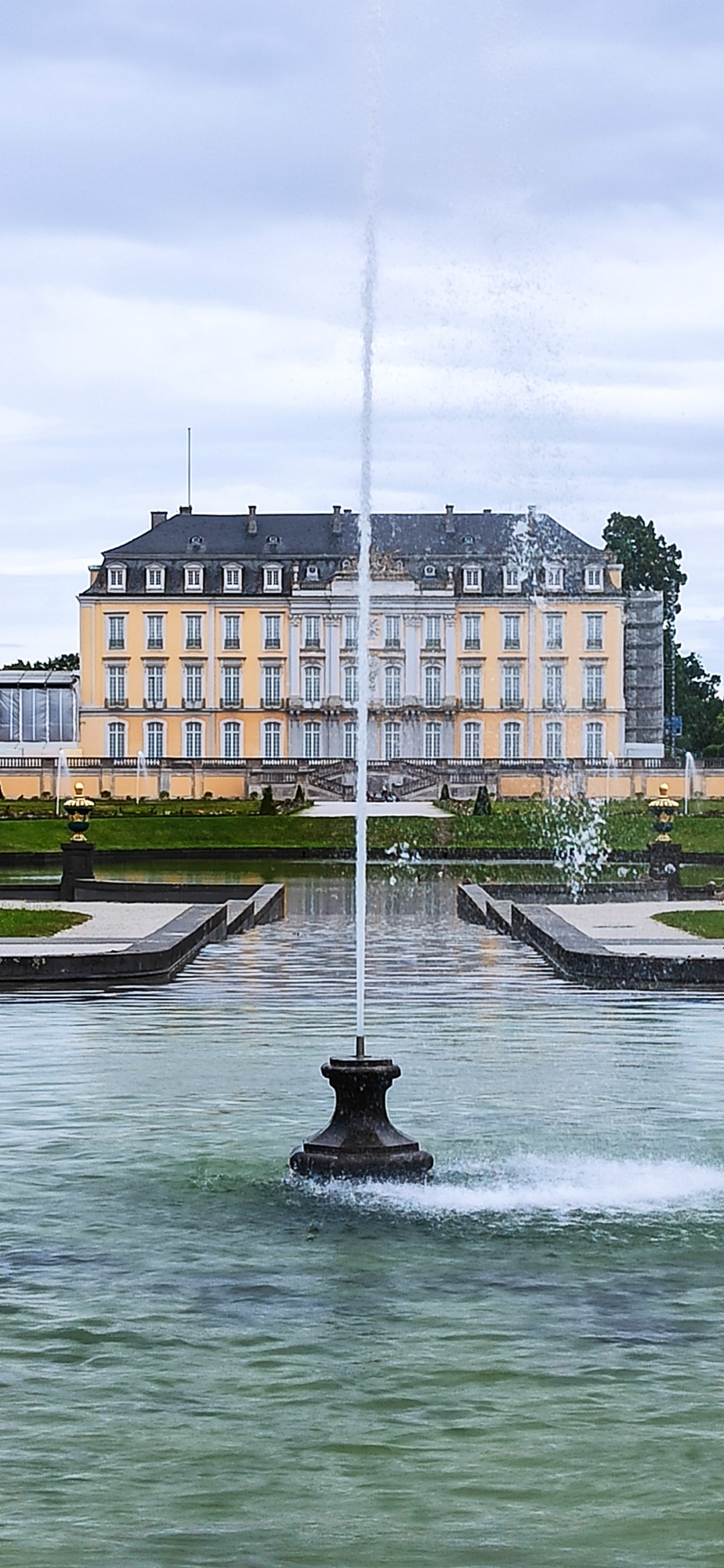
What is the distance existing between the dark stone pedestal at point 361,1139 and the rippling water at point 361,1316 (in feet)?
0.46

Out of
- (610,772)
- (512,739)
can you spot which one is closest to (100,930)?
(610,772)

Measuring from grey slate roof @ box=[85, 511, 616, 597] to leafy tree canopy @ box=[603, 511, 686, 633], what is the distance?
331 cm

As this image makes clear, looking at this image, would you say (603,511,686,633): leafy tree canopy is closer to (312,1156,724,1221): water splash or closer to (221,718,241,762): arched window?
(221,718,241,762): arched window

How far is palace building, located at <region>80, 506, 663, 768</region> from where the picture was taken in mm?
94500

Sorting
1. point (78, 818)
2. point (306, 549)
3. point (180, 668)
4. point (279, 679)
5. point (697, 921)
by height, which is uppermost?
point (306, 549)

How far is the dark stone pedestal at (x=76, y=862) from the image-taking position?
95.5ft

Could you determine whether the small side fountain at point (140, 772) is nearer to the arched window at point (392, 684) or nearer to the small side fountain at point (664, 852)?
the arched window at point (392, 684)

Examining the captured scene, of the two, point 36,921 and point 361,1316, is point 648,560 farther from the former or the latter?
point 361,1316

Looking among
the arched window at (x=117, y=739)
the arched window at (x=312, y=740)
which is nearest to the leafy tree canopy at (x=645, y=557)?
the arched window at (x=312, y=740)

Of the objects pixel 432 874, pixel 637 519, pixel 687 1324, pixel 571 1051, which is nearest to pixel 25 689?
pixel 637 519

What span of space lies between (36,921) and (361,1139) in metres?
12.8

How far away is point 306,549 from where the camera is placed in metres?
97.1

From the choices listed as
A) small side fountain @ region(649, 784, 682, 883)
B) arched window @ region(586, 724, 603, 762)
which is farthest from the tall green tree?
small side fountain @ region(649, 784, 682, 883)

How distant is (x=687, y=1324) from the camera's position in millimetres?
7059
